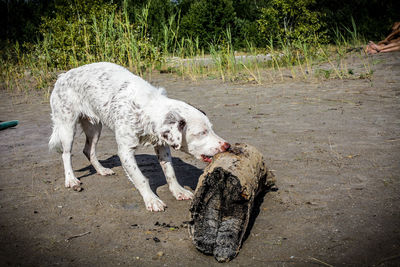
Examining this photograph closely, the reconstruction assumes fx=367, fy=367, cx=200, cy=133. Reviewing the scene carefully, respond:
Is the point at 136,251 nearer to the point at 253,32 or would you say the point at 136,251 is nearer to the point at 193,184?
the point at 193,184

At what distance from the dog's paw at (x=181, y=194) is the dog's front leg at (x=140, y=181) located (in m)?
0.27

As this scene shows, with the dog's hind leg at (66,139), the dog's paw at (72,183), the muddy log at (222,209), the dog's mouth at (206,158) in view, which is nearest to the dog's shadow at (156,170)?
the dog's hind leg at (66,139)

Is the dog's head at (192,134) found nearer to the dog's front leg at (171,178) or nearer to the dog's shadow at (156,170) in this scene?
the dog's front leg at (171,178)

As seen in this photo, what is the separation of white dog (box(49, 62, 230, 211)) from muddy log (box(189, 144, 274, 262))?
60 centimetres

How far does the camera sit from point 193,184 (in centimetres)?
477

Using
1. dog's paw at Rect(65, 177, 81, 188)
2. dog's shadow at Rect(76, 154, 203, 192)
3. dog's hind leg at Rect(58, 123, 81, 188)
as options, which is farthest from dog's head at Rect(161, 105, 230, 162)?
dog's hind leg at Rect(58, 123, 81, 188)

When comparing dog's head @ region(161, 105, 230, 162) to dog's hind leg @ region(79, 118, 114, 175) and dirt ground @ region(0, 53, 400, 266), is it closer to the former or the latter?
dirt ground @ region(0, 53, 400, 266)

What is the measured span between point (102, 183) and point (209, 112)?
368 centimetres

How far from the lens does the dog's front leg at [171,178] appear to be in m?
4.28

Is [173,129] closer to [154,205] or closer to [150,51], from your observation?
[154,205]

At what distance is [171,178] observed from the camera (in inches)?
173

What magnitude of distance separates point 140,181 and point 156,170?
1192mm

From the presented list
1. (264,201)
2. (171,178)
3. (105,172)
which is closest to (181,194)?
(171,178)

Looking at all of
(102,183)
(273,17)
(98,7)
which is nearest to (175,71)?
(98,7)
